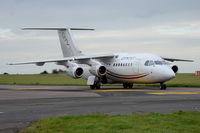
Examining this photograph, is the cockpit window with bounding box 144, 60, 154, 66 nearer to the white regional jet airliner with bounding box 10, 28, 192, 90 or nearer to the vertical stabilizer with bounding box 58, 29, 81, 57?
the white regional jet airliner with bounding box 10, 28, 192, 90

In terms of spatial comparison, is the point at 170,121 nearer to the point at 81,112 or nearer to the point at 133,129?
the point at 133,129

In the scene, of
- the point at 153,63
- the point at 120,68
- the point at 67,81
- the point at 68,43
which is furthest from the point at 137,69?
the point at 67,81

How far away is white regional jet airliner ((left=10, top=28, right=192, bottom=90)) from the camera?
116 feet

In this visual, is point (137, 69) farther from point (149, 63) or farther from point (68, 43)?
point (68, 43)

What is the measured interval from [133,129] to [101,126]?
1.00m

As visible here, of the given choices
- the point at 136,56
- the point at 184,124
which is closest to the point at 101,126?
the point at 184,124

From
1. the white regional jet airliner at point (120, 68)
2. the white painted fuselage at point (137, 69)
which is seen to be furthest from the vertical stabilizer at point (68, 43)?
the white painted fuselage at point (137, 69)

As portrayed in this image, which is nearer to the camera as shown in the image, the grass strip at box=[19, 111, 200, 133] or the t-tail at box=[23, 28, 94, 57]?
the grass strip at box=[19, 111, 200, 133]

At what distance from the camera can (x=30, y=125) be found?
39.2 feet

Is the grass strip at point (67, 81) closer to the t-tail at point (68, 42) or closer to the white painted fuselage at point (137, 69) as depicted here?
the white painted fuselage at point (137, 69)

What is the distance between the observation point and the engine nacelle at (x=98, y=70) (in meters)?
38.9

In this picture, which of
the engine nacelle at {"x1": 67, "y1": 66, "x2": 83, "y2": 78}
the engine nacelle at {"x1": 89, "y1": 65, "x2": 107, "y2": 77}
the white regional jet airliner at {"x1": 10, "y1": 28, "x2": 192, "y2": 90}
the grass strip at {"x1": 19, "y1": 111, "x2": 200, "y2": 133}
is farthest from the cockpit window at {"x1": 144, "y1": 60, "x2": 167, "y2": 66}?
the grass strip at {"x1": 19, "y1": 111, "x2": 200, "y2": 133}

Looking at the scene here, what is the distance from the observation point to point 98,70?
1528 inches

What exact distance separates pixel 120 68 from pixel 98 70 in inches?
85.6
